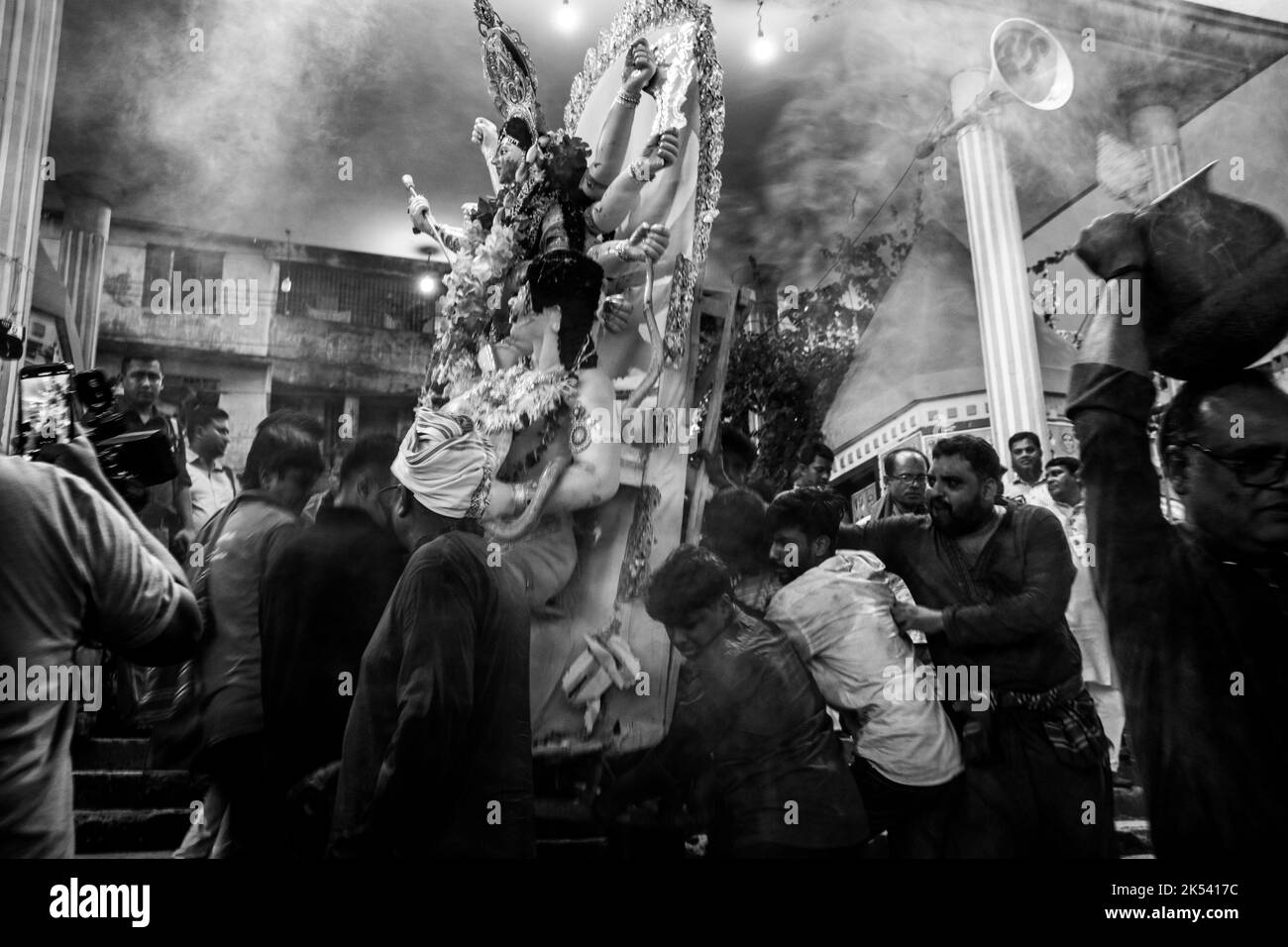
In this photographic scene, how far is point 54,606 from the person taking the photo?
2.56m

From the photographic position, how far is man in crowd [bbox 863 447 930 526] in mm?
3416

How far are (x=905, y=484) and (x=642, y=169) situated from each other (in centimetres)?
152

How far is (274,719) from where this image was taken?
321 centimetres

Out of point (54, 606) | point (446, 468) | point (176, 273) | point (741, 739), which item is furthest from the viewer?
point (176, 273)

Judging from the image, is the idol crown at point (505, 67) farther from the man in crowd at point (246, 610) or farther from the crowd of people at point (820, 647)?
the man in crowd at point (246, 610)

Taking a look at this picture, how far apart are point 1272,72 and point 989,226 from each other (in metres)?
1.58

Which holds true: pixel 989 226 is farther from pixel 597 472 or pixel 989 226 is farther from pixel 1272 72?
pixel 597 472

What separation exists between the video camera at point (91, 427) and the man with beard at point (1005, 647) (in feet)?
7.61

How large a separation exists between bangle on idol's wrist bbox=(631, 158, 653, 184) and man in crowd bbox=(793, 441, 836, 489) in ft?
3.87

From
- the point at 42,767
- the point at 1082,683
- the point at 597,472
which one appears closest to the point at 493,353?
the point at 597,472

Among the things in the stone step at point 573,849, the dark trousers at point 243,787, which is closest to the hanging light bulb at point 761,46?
the stone step at point 573,849

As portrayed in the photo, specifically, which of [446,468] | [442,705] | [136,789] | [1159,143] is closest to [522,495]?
[446,468]

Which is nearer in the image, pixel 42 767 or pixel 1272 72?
pixel 42 767

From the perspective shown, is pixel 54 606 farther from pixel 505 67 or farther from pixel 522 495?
pixel 505 67
